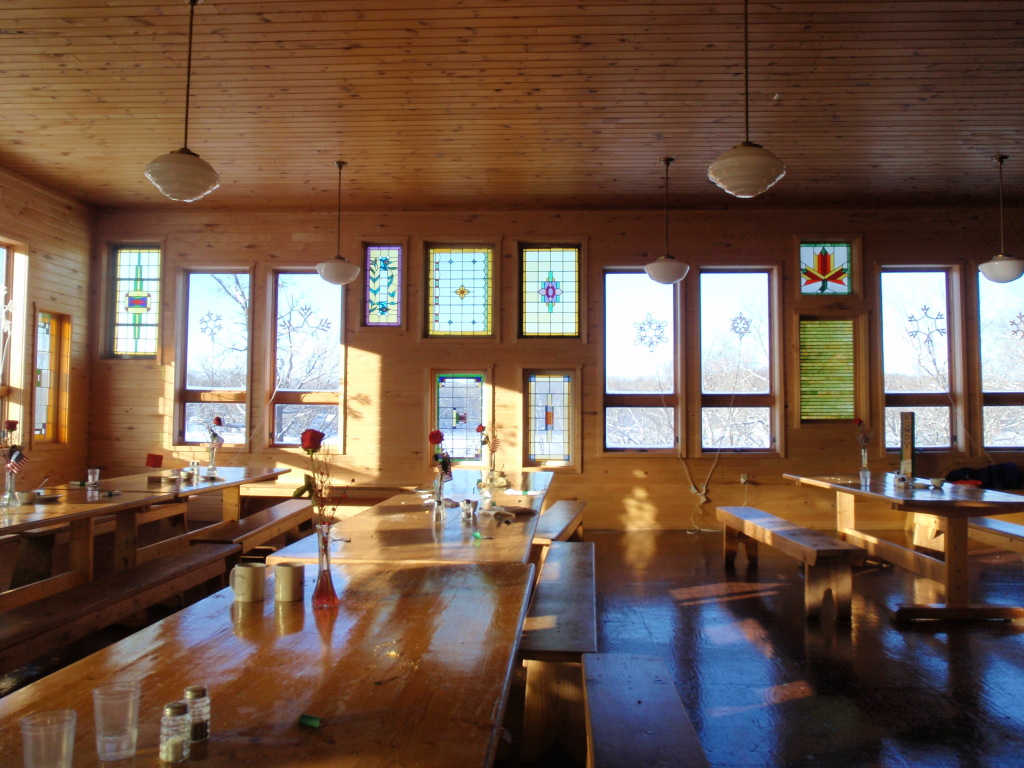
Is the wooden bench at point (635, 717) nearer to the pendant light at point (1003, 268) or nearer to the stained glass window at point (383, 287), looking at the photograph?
the pendant light at point (1003, 268)

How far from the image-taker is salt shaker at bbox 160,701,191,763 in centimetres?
112

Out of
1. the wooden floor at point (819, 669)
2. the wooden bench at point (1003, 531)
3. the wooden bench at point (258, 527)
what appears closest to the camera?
the wooden floor at point (819, 669)

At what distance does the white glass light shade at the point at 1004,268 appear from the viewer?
20.4ft

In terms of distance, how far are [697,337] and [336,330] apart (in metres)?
4.08

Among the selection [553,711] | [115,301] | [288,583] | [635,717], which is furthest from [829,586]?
[115,301]

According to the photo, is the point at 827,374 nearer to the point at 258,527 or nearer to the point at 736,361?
the point at 736,361

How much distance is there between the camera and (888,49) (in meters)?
4.45

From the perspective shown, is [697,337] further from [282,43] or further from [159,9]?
[159,9]

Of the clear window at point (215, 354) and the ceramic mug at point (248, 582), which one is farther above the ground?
the clear window at point (215, 354)

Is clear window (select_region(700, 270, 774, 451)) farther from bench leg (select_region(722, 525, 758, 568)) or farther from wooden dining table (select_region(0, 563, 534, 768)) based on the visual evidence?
wooden dining table (select_region(0, 563, 534, 768))

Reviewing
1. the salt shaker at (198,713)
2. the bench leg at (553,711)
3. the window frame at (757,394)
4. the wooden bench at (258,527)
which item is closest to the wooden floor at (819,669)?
the bench leg at (553,711)

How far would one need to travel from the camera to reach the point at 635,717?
1.90 meters

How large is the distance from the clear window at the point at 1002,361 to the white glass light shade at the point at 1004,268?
151cm

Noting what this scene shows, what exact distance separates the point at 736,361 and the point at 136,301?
6.89 m
